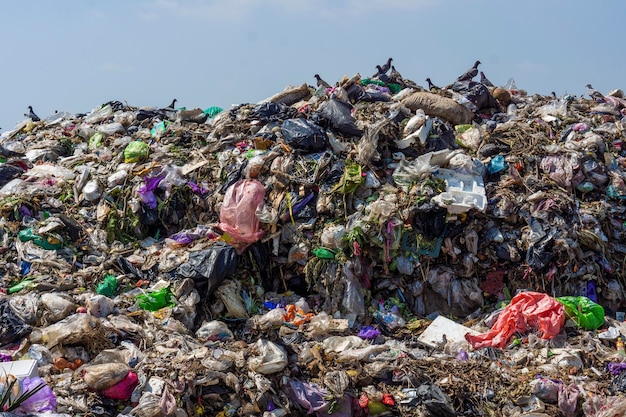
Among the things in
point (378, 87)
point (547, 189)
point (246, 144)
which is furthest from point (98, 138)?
point (547, 189)

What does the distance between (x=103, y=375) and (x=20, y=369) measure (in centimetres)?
52

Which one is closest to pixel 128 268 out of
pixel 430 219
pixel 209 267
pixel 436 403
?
pixel 209 267

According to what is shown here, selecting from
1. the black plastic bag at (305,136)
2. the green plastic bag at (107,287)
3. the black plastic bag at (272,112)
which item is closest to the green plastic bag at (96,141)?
the black plastic bag at (272,112)

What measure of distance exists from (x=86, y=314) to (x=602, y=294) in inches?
189

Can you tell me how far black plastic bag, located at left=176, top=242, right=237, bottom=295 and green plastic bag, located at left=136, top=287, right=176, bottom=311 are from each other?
0.79 ft

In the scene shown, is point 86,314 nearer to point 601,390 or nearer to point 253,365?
point 253,365

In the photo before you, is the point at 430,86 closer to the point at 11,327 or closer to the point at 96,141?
the point at 96,141

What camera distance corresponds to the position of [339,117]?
743 cm

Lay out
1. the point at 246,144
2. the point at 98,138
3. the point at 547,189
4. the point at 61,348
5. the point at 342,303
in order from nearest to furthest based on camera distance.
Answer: the point at 61,348, the point at 342,303, the point at 547,189, the point at 246,144, the point at 98,138

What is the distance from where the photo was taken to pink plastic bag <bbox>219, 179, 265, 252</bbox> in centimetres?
655

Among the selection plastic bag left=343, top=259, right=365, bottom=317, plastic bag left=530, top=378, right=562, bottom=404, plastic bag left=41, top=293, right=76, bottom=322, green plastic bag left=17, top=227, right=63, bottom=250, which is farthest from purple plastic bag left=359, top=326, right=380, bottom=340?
green plastic bag left=17, top=227, right=63, bottom=250

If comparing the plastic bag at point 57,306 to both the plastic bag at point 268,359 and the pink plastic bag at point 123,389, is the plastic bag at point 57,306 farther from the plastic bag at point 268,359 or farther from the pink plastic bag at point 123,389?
the plastic bag at point 268,359

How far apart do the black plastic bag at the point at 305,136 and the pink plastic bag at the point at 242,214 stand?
68cm

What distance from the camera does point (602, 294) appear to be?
662 cm
